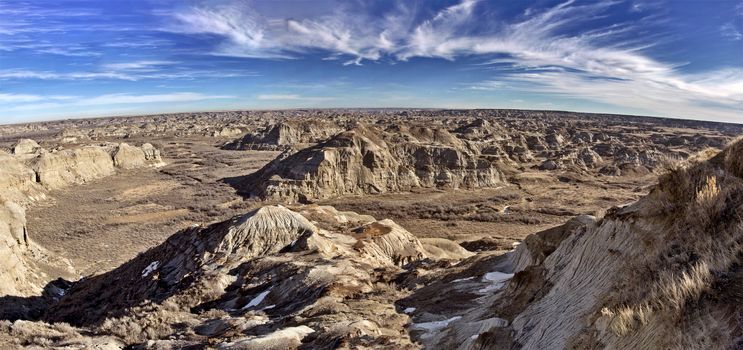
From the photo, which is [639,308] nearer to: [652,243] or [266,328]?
[652,243]

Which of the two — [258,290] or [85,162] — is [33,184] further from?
[258,290]

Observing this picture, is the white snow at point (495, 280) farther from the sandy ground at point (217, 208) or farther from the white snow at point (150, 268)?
the white snow at point (150, 268)

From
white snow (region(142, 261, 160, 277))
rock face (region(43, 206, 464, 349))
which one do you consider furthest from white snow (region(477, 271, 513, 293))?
white snow (region(142, 261, 160, 277))

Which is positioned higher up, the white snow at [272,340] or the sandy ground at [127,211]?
the white snow at [272,340]

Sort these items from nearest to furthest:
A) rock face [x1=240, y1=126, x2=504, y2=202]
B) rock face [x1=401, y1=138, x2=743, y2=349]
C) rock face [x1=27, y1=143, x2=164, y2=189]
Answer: rock face [x1=401, y1=138, x2=743, y2=349], rock face [x1=240, y1=126, x2=504, y2=202], rock face [x1=27, y1=143, x2=164, y2=189]

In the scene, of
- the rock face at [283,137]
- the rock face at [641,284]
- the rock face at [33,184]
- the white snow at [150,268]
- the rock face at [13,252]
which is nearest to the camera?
the rock face at [641,284]

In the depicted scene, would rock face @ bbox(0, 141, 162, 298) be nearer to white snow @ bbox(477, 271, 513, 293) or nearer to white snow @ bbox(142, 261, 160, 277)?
white snow @ bbox(142, 261, 160, 277)

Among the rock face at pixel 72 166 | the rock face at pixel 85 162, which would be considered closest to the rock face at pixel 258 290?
the rock face at pixel 72 166
